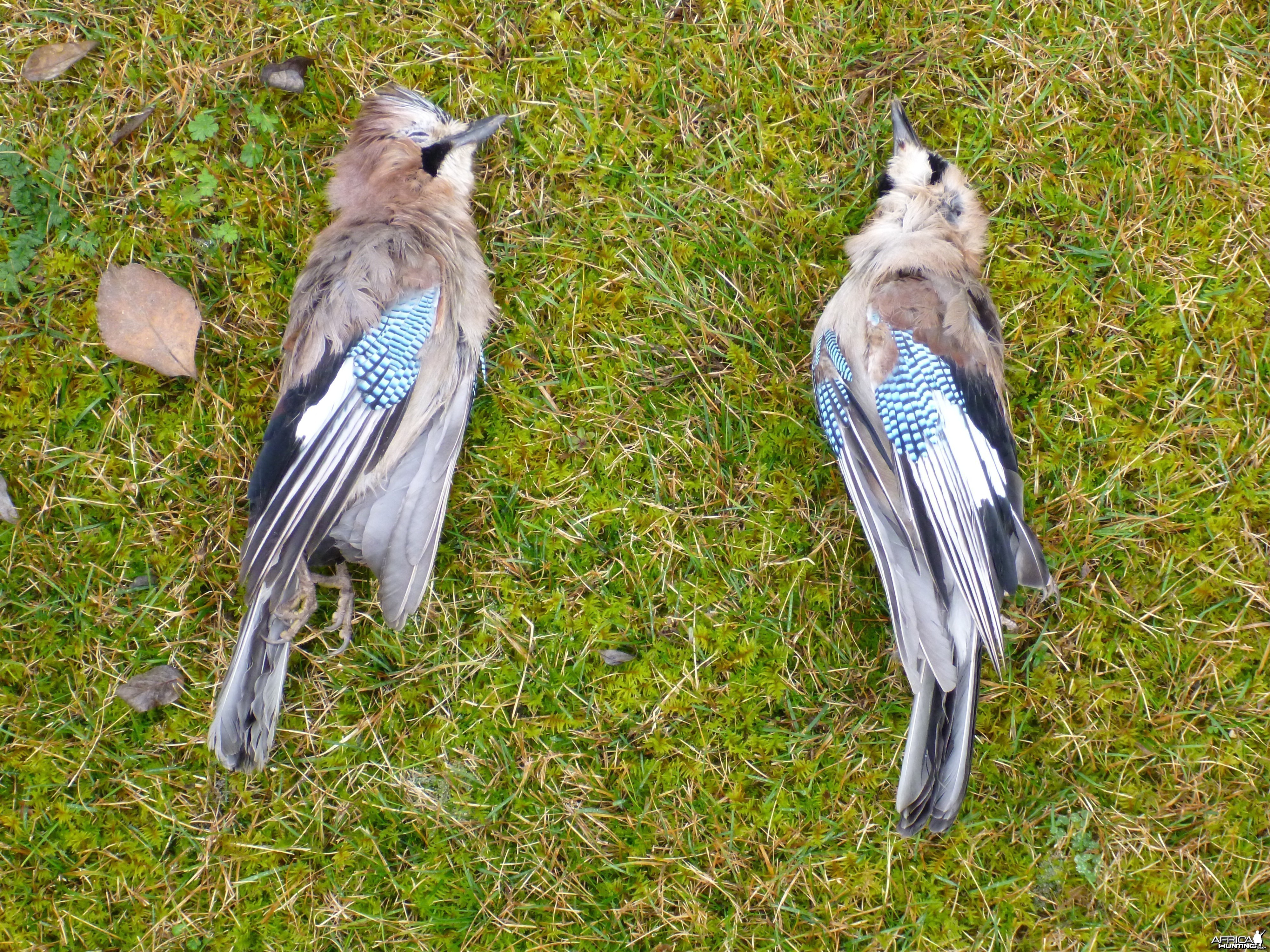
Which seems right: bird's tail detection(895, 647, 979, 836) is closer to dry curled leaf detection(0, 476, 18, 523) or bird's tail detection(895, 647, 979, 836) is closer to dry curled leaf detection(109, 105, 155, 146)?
dry curled leaf detection(0, 476, 18, 523)

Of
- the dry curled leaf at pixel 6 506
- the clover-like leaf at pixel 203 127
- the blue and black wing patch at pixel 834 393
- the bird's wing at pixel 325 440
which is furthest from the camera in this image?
the clover-like leaf at pixel 203 127

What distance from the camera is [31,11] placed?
3443 mm

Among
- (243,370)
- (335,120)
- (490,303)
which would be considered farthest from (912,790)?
(335,120)

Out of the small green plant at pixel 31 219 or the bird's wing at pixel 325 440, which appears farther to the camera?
the small green plant at pixel 31 219

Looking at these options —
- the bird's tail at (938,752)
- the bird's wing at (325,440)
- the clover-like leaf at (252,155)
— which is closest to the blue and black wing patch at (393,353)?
the bird's wing at (325,440)

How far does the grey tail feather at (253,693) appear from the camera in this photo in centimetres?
300

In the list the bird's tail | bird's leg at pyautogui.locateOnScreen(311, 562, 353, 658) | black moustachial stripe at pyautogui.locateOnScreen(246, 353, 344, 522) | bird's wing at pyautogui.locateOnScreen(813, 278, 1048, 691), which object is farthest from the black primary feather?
bird's leg at pyautogui.locateOnScreen(311, 562, 353, 658)

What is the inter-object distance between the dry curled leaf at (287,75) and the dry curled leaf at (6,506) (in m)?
1.91

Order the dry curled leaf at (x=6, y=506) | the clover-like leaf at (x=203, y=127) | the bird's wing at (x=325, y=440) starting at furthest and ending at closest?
the clover-like leaf at (x=203, y=127)
the dry curled leaf at (x=6, y=506)
the bird's wing at (x=325, y=440)

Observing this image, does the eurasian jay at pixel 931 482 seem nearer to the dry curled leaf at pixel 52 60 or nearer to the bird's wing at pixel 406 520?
the bird's wing at pixel 406 520

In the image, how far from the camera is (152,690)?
3264 mm

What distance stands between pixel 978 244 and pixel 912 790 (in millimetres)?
2103

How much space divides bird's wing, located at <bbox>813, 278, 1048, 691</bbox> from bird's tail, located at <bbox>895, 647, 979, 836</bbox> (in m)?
0.08

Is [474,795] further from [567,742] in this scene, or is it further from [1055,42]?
[1055,42]
